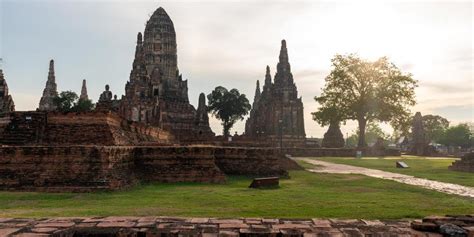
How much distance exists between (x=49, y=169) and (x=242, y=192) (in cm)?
517

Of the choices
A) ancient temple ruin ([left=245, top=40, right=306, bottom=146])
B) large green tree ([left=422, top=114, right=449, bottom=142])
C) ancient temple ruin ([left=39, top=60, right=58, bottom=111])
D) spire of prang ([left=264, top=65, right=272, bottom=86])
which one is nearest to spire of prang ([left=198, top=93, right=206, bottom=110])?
ancient temple ruin ([left=245, top=40, right=306, bottom=146])

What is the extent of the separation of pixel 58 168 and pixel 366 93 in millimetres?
36774

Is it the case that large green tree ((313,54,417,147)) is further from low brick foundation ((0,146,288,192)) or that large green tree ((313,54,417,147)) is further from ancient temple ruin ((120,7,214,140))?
low brick foundation ((0,146,288,192))

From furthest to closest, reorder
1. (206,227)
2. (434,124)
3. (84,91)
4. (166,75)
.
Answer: (434,124) → (84,91) → (166,75) → (206,227)

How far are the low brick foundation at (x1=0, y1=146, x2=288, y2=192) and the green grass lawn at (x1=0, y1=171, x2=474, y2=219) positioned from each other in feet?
2.02

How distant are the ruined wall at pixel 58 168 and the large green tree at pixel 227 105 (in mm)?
60014

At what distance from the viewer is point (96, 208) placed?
8.42 metres

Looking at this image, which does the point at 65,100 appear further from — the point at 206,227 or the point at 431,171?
the point at 206,227

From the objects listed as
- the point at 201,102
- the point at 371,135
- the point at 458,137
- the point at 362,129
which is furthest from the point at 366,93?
the point at 371,135

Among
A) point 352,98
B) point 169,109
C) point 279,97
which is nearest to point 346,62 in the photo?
point 352,98

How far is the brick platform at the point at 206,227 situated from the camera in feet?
19.8

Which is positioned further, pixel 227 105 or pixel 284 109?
pixel 227 105

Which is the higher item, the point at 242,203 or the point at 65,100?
the point at 65,100

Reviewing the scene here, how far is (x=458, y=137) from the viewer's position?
8344 cm
